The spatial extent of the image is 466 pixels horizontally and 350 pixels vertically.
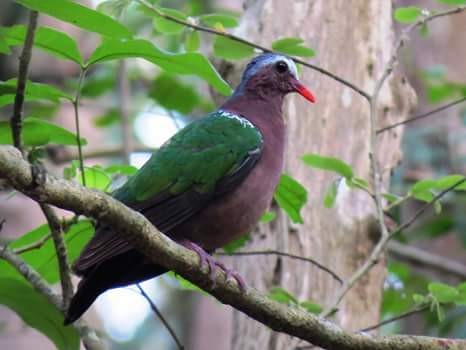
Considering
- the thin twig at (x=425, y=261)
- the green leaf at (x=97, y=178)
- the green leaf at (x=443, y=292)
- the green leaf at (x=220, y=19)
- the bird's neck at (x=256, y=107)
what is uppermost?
the green leaf at (x=220, y=19)

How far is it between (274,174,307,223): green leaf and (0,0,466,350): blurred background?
1.23m

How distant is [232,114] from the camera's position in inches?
163

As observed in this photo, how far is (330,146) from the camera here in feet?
15.9

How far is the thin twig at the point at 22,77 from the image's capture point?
281 centimetres

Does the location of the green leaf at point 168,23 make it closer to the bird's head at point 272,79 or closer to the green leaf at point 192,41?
the green leaf at point 192,41

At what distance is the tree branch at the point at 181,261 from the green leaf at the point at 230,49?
1133mm

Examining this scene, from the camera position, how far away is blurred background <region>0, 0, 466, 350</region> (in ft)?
19.8

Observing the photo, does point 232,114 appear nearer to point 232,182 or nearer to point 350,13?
point 232,182

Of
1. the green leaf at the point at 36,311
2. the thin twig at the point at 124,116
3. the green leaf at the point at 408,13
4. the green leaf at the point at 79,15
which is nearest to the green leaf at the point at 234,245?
the green leaf at the point at 36,311

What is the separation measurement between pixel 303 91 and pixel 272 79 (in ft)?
0.47

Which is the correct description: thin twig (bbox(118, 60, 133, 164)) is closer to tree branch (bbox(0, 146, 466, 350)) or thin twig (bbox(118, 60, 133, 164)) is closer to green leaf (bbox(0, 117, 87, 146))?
green leaf (bbox(0, 117, 87, 146))

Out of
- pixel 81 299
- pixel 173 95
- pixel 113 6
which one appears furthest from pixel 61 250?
pixel 173 95

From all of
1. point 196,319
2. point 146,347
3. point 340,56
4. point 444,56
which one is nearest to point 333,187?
point 340,56

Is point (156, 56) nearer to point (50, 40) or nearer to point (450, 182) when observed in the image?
point (50, 40)
